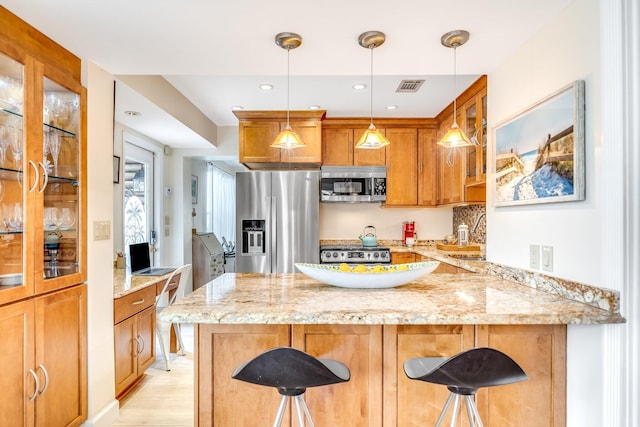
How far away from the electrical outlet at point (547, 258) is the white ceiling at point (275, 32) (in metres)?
1.08

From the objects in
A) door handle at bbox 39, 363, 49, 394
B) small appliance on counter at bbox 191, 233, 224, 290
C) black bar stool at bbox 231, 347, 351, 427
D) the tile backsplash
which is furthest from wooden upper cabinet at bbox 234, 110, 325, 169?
black bar stool at bbox 231, 347, 351, 427

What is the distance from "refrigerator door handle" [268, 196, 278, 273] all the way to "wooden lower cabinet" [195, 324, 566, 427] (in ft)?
8.37

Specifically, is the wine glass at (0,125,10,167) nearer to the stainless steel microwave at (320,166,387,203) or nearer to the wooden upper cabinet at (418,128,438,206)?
the stainless steel microwave at (320,166,387,203)

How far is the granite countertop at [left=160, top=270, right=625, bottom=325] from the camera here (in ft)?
4.48

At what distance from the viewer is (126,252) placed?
360 centimetres

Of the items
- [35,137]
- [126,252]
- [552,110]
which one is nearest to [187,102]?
[126,252]

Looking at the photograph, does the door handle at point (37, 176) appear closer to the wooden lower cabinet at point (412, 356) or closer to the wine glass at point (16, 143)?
the wine glass at point (16, 143)

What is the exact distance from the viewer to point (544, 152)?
1777 millimetres

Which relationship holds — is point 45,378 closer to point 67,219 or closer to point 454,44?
point 67,219

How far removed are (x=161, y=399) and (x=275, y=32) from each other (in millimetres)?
2534

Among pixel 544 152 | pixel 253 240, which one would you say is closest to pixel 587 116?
pixel 544 152

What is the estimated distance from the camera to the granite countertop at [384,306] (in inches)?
53.7

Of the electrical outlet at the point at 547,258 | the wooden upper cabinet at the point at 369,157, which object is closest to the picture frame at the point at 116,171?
the wooden upper cabinet at the point at 369,157

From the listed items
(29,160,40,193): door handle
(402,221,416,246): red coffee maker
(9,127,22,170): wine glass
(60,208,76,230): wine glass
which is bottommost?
(402,221,416,246): red coffee maker
